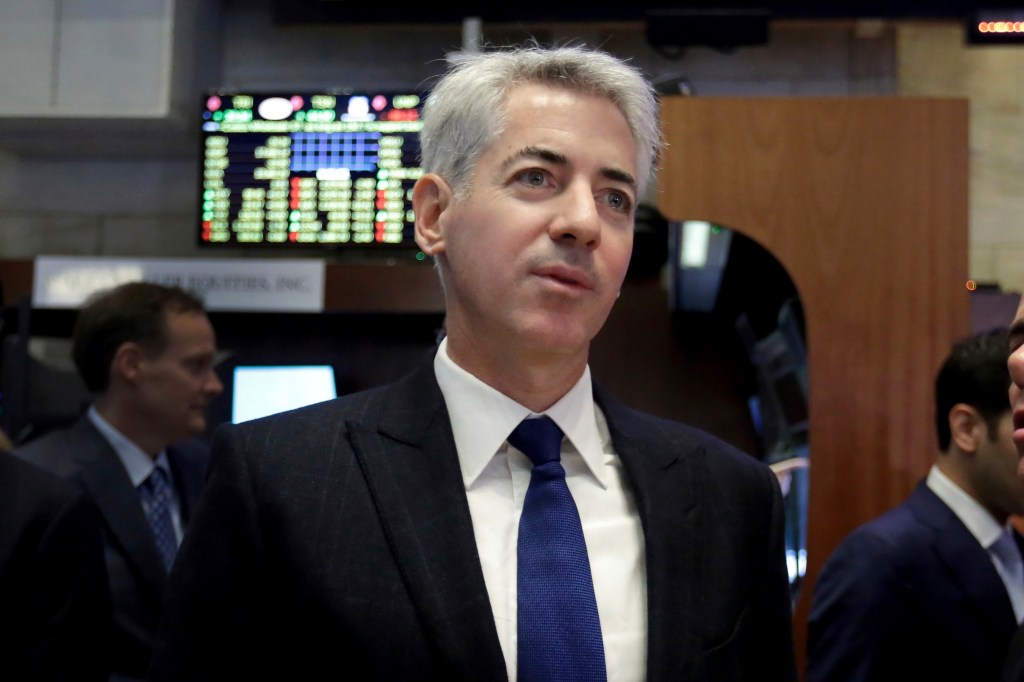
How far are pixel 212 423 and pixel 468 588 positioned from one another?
3257mm

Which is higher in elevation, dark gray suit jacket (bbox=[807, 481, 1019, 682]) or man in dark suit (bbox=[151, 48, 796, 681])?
man in dark suit (bbox=[151, 48, 796, 681])

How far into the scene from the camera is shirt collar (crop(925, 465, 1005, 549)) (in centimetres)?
213

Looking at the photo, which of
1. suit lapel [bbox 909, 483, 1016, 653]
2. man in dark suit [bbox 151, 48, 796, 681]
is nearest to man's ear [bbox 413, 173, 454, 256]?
man in dark suit [bbox 151, 48, 796, 681]

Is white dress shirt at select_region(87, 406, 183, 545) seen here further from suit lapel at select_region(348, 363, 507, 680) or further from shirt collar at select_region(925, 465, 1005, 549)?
shirt collar at select_region(925, 465, 1005, 549)

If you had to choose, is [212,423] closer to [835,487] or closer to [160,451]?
[160,451]

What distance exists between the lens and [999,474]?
2.16 metres

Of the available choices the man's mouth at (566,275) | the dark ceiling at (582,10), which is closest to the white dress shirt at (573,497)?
the man's mouth at (566,275)

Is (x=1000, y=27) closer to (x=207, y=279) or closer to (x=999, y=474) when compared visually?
(x=999, y=474)

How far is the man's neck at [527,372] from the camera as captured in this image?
1309 mm

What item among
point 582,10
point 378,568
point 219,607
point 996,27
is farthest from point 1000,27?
point 219,607

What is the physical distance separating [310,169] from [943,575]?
9.38ft

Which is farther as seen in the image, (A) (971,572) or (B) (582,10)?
(B) (582,10)

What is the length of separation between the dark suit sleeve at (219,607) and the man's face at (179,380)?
1764mm

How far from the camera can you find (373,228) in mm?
4129
